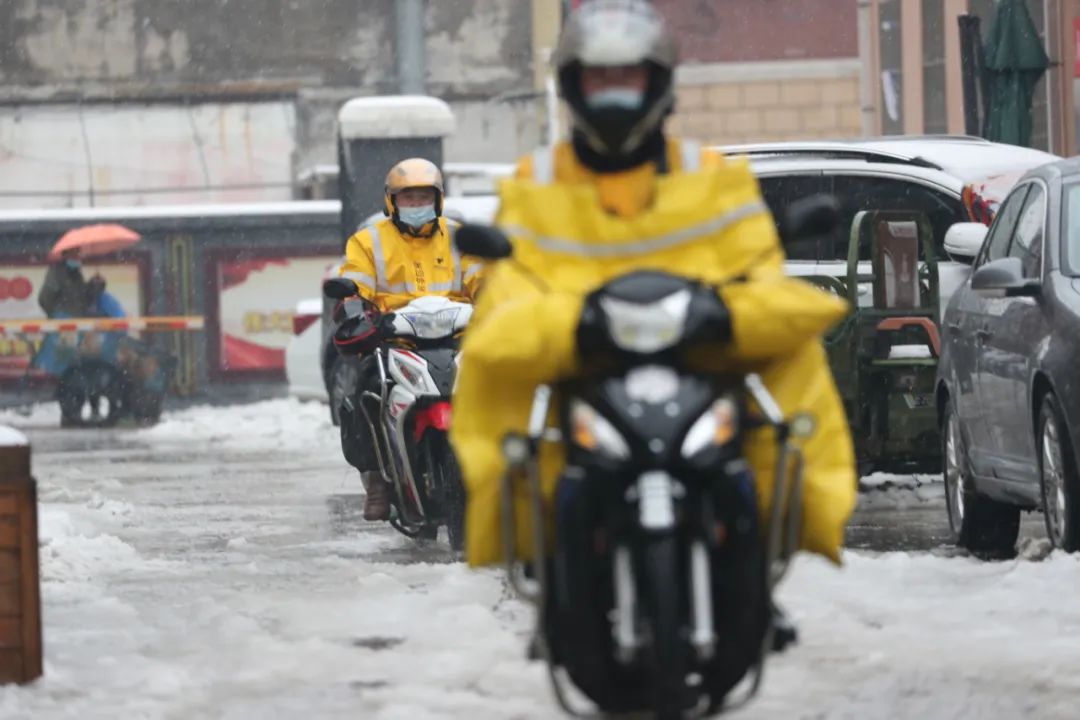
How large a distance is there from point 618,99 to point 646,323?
629 mm

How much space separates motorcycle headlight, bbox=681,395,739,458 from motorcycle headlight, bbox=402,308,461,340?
5815 mm

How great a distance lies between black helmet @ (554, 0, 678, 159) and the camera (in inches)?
242

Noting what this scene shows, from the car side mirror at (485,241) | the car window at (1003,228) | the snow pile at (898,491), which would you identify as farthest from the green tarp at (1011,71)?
the car side mirror at (485,241)

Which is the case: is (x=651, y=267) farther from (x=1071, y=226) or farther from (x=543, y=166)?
(x=1071, y=226)

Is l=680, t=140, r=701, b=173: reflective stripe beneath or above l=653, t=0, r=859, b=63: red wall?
beneath

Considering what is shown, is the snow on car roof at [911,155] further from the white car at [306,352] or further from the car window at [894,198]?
the white car at [306,352]

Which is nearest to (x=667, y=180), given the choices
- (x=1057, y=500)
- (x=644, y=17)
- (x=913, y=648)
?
(x=644, y=17)

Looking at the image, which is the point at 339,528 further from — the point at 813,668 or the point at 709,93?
the point at 709,93

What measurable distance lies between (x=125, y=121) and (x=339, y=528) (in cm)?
3597

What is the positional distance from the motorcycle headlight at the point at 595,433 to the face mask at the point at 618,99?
2.23 ft

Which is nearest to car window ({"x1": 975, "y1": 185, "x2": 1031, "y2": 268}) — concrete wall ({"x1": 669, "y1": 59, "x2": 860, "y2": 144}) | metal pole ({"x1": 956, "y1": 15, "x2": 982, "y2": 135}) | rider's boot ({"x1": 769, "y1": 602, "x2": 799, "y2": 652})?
rider's boot ({"x1": 769, "y1": 602, "x2": 799, "y2": 652})

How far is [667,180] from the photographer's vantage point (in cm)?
626

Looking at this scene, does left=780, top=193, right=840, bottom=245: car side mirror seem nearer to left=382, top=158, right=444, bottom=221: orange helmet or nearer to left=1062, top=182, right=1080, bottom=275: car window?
Answer: left=1062, top=182, right=1080, bottom=275: car window

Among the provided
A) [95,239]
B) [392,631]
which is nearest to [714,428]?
[392,631]
